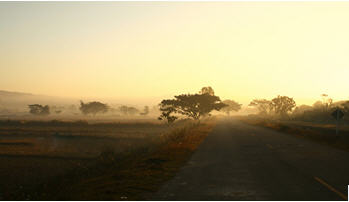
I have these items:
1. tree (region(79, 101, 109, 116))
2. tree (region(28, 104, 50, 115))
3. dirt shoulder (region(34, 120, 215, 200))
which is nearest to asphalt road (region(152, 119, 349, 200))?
dirt shoulder (region(34, 120, 215, 200))

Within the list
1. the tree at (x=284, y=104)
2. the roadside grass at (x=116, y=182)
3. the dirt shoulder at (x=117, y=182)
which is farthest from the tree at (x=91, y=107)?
the roadside grass at (x=116, y=182)

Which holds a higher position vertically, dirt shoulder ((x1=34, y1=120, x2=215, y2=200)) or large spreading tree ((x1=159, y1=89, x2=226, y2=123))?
large spreading tree ((x1=159, y1=89, x2=226, y2=123))

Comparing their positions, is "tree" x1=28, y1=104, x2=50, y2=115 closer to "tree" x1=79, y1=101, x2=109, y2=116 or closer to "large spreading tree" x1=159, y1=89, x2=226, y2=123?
"tree" x1=79, y1=101, x2=109, y2=116

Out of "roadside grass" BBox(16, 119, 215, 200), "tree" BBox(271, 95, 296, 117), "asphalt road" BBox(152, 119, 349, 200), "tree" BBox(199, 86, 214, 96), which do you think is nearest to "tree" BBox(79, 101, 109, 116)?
"tree" BBox(271, 95, 296, 117)

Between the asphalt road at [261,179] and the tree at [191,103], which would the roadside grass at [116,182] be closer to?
the asphalt road at [261,179]

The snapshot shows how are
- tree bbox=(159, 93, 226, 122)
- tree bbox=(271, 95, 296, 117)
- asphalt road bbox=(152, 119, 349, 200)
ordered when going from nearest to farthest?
asphalt road bbox=(152, 119, 349, 200), tree bbox=(159, 93, 226, 122), tree bbox=(271, 95, 296, 117)

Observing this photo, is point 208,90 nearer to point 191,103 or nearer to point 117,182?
point 191,103

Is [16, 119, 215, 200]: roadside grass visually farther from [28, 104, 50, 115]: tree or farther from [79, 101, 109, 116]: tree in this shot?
[79, 101, 109, 116]: tree

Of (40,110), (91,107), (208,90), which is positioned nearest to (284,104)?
(208,90)

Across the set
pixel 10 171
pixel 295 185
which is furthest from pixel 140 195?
pixel 10 171

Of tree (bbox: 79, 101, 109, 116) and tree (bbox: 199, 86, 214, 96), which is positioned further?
tree (bbox: 79, 101, 109, 116)

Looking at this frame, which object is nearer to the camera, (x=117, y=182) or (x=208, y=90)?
(x=117, y=182)

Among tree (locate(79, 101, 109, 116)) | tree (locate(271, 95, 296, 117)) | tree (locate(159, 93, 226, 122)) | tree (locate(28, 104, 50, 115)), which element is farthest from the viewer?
tree (locate(79, 101, 109, 116))

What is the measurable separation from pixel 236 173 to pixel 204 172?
121cm
